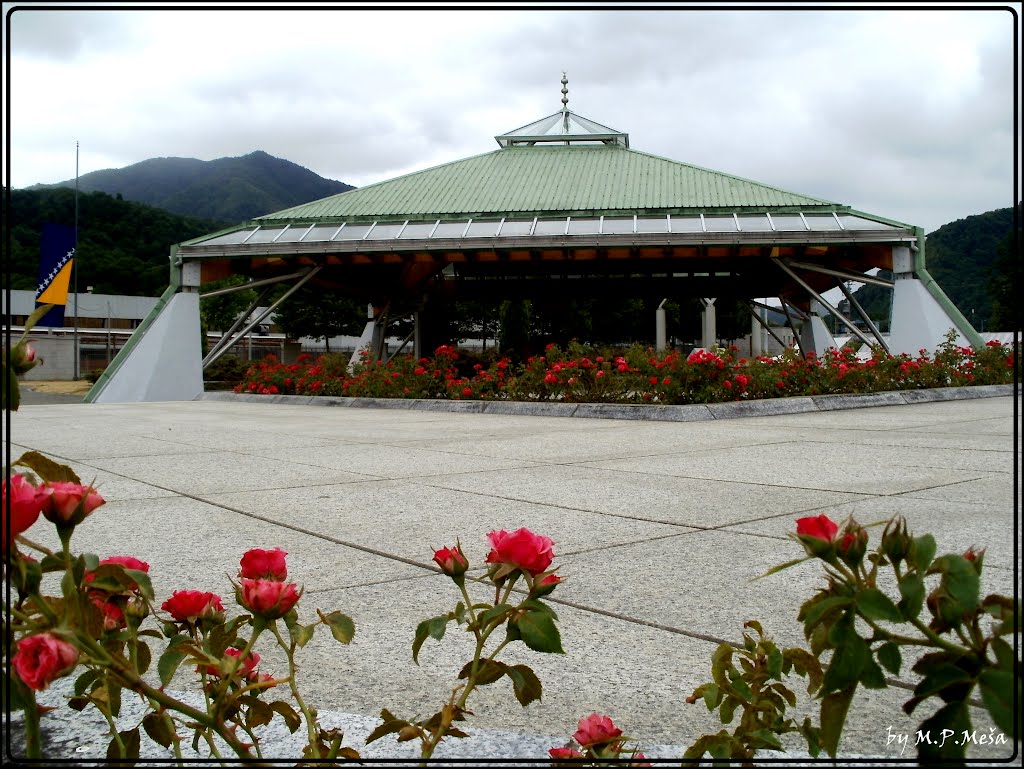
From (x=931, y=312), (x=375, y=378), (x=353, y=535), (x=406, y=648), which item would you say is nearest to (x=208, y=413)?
(x=375, y=378)

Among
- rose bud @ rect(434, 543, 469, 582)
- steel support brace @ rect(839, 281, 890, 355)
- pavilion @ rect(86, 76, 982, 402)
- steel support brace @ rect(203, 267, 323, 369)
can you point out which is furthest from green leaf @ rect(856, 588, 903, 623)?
steel support brace @ rect(839, 281, 890, 355)

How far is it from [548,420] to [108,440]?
5231mm

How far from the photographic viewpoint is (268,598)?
106 cm

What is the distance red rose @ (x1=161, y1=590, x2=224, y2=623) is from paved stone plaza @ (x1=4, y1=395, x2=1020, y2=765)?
362 millimetres

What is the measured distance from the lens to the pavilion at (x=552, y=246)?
18375 millimetres

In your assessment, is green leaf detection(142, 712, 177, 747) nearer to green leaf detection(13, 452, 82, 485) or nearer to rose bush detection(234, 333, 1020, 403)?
green leaf detection(13, 452, 82, 485)

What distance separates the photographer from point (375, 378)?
52.1 ft

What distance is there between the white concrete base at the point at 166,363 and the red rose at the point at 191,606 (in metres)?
19.6

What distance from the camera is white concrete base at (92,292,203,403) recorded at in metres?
19.3

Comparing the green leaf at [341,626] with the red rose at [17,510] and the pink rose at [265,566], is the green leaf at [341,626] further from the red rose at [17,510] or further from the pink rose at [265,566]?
the red rose at [17,510]

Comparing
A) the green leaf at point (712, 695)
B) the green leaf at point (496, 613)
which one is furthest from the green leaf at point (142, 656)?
the green leaf at point (712, 695)

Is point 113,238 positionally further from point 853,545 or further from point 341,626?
point 853,545

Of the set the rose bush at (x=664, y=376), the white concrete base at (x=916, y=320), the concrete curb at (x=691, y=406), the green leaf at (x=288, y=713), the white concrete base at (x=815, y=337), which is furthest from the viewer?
the white concrete base at (x=815, y=337)

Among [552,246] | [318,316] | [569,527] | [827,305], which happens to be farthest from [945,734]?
[318,316]
